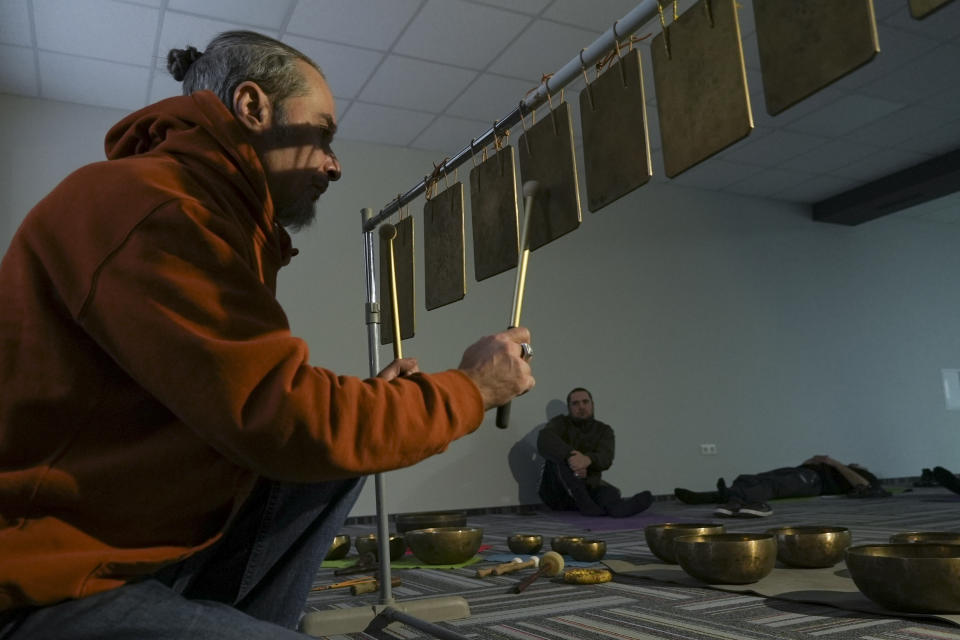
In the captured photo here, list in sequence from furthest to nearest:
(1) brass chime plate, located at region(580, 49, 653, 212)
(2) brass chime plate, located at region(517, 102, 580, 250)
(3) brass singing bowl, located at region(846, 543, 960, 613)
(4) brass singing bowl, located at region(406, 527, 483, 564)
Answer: (4) brass singing bowl, located at region(406, 527, 483, 564) < (3) brass singing bowl, located at region(846, 543, 960, 613) < (2) brass chime plate, located at region(517, 102, 580, 250) < (1) brass chime plate, located at region(580, 49, 653, 212)

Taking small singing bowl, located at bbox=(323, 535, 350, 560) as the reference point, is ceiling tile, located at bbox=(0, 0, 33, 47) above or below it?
above

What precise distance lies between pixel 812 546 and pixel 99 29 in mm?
3668

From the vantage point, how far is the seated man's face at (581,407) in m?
5.12

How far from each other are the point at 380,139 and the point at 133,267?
4.52 meters

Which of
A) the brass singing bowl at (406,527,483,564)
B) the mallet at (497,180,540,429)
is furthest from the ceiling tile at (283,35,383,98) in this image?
the mallet at (497,180,540,429)

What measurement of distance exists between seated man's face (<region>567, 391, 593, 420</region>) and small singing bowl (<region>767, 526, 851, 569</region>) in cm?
303

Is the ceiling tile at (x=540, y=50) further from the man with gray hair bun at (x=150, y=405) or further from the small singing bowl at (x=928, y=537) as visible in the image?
the man with gray hair bun at (x=150, y=405)

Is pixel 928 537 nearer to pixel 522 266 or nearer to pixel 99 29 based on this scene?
pixel 522 266

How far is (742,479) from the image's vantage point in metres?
5.14

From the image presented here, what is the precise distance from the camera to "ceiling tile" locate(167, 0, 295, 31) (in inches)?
138

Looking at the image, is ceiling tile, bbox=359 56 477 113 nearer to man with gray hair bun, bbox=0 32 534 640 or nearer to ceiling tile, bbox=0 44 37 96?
ceiling tile, bbox=0 44 37 96

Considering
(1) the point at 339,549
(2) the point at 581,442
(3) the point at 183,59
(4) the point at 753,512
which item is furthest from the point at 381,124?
(3) the point at 183,59

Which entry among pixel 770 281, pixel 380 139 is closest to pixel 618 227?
pixel 770 281

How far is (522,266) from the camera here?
1242 millimetres
